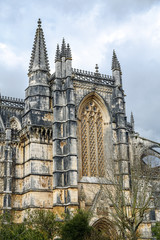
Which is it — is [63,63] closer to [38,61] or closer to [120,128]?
[38,61]

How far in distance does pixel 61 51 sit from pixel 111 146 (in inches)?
389

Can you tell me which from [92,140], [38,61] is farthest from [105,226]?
[38,61]

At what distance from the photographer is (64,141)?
104 feet

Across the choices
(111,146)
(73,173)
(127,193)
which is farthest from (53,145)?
(127,193)

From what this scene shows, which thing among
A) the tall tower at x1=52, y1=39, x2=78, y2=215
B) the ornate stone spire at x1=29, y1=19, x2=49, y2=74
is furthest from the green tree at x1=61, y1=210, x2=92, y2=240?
the ornate stone spire at x1=29, y1=19, x2=49, y2=74

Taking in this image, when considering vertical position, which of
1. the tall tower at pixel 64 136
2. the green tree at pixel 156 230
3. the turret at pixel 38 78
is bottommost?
the green tree at pixel 156 230

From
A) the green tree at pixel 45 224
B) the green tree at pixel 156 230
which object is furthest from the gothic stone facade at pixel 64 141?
the green tree at pixel 45 224

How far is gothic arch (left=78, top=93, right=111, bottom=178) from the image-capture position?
33.0 meters

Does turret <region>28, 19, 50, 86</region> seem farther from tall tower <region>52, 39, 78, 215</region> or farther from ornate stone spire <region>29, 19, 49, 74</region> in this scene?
tall tower <region>52, 39, 78, 215</region>

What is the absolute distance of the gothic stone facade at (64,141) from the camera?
Answer: 30938mm

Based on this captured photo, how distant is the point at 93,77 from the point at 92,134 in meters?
A: 5.48

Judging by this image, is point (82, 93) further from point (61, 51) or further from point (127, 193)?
point (127, 193)

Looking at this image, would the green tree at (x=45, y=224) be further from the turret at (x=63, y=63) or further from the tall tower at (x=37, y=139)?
the turret at (x=63, y=63)

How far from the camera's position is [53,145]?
31812 mm
